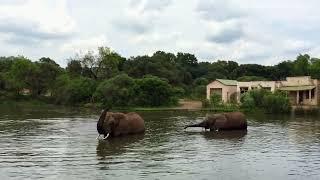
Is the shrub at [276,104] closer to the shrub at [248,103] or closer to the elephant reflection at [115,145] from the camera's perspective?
the shrub at [248,103]

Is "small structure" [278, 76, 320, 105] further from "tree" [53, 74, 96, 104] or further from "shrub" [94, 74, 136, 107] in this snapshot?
"tree" [53, 74, 96, 104]

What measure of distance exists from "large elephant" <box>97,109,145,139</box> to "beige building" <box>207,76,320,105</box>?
168ft

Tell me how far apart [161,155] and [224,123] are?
1460 centimetres

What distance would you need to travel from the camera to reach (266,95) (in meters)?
68.0

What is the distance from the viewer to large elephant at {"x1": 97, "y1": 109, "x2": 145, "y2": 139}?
103 feet

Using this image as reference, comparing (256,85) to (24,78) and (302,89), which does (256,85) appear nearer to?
(302,89)

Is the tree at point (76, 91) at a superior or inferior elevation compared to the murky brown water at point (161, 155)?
superior

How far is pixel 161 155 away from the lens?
24.0 m

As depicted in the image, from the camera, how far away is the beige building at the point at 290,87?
278ft

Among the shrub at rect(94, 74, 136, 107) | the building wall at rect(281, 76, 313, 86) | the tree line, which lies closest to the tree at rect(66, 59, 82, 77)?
the tree line

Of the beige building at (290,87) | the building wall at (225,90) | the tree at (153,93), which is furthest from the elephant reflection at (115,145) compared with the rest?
the building wall at (225,90)

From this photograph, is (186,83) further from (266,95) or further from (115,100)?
(266,95)

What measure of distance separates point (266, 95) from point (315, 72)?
48.7 m

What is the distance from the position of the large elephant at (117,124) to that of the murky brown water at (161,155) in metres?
0.91
